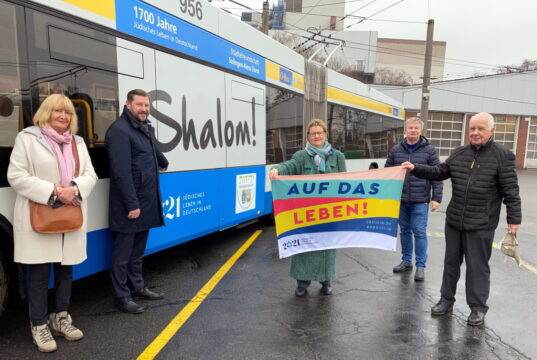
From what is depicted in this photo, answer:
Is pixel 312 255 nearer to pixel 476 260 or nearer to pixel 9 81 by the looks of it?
pixel 476 260

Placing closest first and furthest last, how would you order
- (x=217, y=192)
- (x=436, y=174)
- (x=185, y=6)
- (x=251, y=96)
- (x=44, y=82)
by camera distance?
(x=44, y=82) → (x=436, y=174) → (x=185, y=6) → (x=217, y=192) → (x=251, y=96)

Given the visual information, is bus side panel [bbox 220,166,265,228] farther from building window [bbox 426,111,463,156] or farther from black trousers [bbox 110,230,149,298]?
building window [bbox 426,111,463,156]

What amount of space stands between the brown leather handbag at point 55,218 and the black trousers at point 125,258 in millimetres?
628

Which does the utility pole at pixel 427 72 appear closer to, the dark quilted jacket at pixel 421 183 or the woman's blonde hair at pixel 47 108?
the dark quilted jacket at pixel 421 183

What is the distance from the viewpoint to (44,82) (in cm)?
301

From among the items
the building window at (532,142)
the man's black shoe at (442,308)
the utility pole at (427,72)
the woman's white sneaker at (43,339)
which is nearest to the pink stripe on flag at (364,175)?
the man's black shoe at (442,308)

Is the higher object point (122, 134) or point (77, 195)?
point (122, 134)

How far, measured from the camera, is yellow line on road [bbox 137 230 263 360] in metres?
2.97

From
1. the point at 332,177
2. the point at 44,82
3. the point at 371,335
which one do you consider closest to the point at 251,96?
the point at 332,177

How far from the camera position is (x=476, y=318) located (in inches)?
137

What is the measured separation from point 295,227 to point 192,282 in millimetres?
1407

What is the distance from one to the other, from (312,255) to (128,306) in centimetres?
181

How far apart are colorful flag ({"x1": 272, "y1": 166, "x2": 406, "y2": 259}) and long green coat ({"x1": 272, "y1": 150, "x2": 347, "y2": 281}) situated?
96mm

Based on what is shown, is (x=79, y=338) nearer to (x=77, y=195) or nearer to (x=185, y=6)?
(x=77, y=195)
